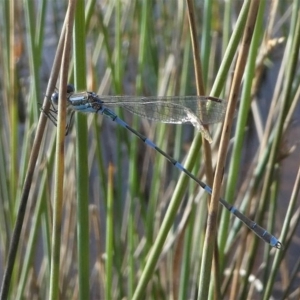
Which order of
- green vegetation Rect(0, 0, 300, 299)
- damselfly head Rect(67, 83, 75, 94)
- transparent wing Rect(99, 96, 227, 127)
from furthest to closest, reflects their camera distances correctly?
transparent wing Rect(99, 96, 227, 127) → damselfly head Rect(67, 83, 75, 94) → green vegetation Rect(0, 0, 300, 299)

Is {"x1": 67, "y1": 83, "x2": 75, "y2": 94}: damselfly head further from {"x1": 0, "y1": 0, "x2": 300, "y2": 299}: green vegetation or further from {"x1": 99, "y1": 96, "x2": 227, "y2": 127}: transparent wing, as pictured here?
{"x1": 99, "y1": 96, "x2": 227, "y2": 127}: transparent wing

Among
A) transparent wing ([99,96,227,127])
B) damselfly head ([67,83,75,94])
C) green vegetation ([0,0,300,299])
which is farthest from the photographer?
transparent wing ([99,96,227,127])

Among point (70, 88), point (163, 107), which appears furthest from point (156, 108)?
point (70, 88)

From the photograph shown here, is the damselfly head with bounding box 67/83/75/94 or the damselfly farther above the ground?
the damselfly head with bounding box 67/83/75/94

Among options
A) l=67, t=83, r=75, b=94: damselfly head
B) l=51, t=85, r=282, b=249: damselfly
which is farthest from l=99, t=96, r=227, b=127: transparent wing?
l=67, t=83, r=75, b=94: damselfly head

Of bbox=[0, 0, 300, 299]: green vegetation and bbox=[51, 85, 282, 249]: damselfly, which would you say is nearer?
bbox=[0, 0, 300, 299]: green vegetation

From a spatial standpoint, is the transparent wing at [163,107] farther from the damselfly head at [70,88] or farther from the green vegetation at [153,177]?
the damselfly head at [70,88]

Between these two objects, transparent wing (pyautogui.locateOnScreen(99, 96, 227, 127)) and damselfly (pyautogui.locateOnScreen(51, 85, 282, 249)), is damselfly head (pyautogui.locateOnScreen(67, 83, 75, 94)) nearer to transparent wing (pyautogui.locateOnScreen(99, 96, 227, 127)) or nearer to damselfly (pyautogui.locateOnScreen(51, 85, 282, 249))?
damselfly (pyautogui.locateOnScreen(51, 85, 282, 249))

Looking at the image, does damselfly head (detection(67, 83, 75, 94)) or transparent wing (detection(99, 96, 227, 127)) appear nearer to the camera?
damselfly head (detection(67, 83, 75, 94))

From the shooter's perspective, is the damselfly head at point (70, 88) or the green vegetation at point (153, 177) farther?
the damselfly head at point (70, 88)

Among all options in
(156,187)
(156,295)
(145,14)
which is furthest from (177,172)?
(145,14)

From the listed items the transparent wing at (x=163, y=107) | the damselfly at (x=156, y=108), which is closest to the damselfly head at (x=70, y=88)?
the damselfly at (x=156, y=108)

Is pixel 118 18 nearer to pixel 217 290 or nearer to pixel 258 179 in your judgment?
pixel 258 179
